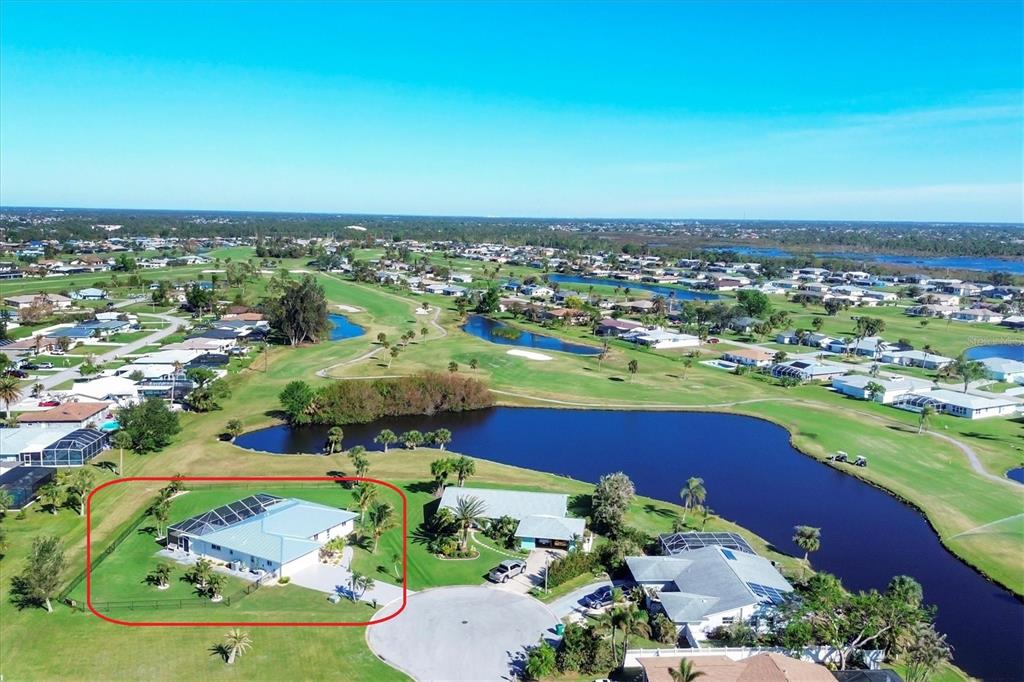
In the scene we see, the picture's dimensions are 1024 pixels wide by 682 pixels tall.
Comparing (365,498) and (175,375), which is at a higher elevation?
(175,375)

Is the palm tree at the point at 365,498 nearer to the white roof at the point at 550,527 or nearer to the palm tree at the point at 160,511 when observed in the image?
the white roof at the point at 550,527

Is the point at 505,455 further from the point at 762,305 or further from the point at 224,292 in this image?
the point at 224,292

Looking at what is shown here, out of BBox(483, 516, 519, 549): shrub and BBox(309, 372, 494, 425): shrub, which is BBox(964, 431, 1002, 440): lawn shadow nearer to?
BBox(309, 372, 494, 425): shrub

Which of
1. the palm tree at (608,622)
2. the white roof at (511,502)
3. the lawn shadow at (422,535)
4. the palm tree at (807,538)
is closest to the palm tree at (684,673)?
the palm tree at (608,622)

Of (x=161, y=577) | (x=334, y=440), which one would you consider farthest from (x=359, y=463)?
(x=161, y=577)

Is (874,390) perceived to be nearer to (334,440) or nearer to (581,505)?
(581,505)
